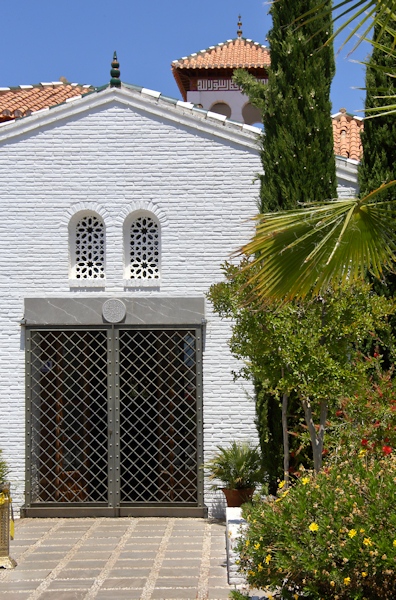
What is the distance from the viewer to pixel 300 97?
1153 cm

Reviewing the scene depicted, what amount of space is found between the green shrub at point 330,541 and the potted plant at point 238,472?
5.01 metres

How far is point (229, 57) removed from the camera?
2380 centimetres

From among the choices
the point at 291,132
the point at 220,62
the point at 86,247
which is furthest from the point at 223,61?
the point at 86,247

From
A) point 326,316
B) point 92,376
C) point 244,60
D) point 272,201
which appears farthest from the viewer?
point 244,60

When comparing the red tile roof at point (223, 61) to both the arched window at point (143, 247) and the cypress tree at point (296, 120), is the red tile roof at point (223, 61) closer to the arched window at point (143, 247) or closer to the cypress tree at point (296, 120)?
the cypress tree at point (296, 120)

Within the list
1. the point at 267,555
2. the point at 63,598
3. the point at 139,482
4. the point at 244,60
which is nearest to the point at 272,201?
the point at 139,482

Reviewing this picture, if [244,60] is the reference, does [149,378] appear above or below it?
below

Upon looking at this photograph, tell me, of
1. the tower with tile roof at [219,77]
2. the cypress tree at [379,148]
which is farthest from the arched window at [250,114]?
the cypress tree at [379,148]

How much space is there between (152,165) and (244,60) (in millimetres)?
12163

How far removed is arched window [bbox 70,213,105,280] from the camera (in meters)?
12.1

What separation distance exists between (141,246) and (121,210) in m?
0.55

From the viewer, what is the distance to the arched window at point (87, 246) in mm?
12094

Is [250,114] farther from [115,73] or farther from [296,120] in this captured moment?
[296,120]

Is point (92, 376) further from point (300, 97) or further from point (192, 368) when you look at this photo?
point (300, 97)
